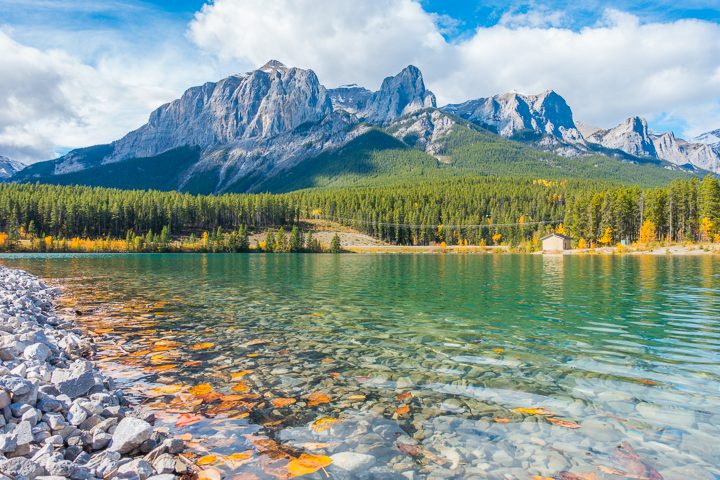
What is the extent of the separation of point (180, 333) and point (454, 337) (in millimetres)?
11498

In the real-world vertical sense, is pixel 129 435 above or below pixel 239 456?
above

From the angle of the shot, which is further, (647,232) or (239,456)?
(647,232)

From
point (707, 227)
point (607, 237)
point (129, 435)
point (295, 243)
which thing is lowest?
point (129, 435)

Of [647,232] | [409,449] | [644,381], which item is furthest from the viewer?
[647,232]

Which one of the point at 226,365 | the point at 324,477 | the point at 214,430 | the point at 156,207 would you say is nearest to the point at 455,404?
the point at 324,477

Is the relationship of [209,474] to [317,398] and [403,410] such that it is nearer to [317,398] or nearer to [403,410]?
[317,398]

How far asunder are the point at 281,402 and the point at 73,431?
166 inches

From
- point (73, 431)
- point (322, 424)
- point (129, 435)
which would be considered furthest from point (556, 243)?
point (73, 431)

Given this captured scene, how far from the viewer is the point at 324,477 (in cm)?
689

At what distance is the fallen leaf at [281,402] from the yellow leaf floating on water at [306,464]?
2.42 meters

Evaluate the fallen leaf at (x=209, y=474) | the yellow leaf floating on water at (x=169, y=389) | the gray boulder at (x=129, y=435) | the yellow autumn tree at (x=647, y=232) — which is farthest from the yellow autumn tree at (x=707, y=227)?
the gray boulder at (x=129, y=435)

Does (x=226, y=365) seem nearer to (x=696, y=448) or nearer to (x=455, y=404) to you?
(x=455, y=404)

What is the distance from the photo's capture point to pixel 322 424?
350 inches

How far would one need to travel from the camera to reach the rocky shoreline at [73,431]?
6.04 meters
